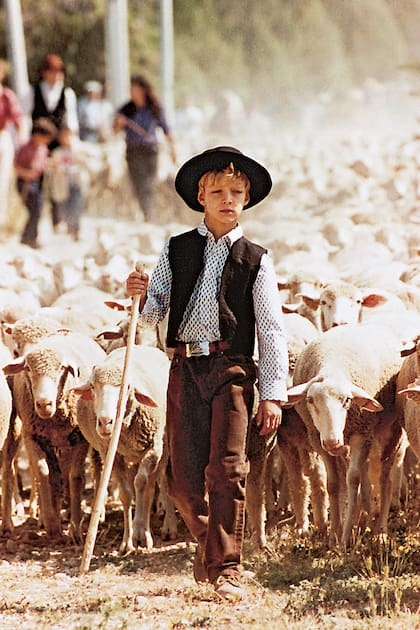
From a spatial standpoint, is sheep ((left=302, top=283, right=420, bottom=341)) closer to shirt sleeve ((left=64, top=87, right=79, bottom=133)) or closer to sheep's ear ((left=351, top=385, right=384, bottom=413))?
sheep's ear ((left=351, top=385, right=384, bottom=413))

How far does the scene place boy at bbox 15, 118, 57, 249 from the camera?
14602mm

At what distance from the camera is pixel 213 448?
15.7 feet

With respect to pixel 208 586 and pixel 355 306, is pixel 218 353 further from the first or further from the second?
pixel 355 306

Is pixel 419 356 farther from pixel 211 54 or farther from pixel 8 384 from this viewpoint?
pixel 211 54

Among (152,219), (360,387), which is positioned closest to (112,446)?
(360,387)

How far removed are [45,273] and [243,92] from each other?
132ft

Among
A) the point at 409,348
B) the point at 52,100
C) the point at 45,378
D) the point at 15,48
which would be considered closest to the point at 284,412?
the point at 409,348

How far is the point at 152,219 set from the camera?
18.3 meters

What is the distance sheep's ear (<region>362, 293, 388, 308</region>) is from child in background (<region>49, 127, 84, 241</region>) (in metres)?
7.96

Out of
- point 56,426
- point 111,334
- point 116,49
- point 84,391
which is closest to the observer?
point 84,391

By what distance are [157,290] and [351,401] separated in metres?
1.44

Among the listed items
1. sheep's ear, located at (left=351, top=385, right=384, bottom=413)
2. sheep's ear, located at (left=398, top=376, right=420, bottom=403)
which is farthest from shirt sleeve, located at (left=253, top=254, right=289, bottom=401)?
sheep's ear, located at (left=351, top=385, right=384, bottom=413)

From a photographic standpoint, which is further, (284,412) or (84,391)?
(284,412)

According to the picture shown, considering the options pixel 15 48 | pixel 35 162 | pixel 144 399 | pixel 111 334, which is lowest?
pixel 144 399
